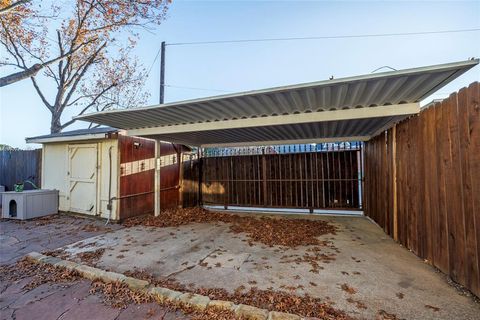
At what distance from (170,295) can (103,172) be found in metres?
4.74

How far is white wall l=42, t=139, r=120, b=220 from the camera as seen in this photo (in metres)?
5.75

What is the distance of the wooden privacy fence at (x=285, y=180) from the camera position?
6.48 m

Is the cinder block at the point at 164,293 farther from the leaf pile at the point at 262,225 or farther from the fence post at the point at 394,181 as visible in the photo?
the fence post at the point at 394,181

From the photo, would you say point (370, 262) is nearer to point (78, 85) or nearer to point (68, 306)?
point (68, 306)

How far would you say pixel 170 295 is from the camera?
232 cm

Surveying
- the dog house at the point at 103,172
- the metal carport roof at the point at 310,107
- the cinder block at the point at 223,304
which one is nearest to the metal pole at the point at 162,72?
the dog house at the point at 103,172

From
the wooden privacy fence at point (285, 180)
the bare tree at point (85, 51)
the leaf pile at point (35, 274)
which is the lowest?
the leaf pile at point (35, 274)

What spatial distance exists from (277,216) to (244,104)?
3.87m

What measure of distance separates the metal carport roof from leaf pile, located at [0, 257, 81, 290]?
8.44 feet

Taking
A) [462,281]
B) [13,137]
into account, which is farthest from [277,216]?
[13,137]

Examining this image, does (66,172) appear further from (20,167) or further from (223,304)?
(223,304)

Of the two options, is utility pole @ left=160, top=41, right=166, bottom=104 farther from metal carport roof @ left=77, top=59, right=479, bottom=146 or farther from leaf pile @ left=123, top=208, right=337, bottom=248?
leaf pile @ left=123, top=208, right=337, bottom=248

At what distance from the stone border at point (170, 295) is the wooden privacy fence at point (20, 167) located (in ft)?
21.9

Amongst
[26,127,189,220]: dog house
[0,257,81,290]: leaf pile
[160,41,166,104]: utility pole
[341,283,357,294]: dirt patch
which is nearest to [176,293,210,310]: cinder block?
[341,283,357,294]: dirt patch
